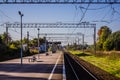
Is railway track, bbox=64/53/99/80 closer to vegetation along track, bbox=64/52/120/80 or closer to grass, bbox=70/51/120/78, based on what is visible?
vegetation along track, bbox=64/52/120/80

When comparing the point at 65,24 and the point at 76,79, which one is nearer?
the point at 76,79

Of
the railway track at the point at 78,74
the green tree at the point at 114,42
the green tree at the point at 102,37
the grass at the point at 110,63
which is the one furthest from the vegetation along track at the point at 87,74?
the green tree at the point at 102,37

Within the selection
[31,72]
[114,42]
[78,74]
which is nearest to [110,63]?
[78,74]

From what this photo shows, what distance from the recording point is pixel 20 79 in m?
25.3

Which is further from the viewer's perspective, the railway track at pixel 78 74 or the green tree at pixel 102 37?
the green tree at pixel 102 37

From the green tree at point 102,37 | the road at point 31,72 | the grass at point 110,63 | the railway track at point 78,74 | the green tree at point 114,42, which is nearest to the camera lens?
the road at point 31,72

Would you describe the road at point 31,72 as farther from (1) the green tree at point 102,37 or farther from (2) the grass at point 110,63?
(1) the green tree at point 102,37

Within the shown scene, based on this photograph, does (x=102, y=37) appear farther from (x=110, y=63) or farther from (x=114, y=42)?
(x=110, y=63)

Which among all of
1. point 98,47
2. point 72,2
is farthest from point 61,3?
point 98,47

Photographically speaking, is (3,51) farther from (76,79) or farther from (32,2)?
(76,79)

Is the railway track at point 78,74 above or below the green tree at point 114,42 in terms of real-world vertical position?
below

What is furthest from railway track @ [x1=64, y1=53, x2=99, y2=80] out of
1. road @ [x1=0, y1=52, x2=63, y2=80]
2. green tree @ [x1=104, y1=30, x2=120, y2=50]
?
green tree @ [x1=104, y1=30, x2=120, y2=50]

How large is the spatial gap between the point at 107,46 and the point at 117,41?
8.29 meters

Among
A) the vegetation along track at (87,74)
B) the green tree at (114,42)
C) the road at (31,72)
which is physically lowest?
the vegetation along track at (87,74)
